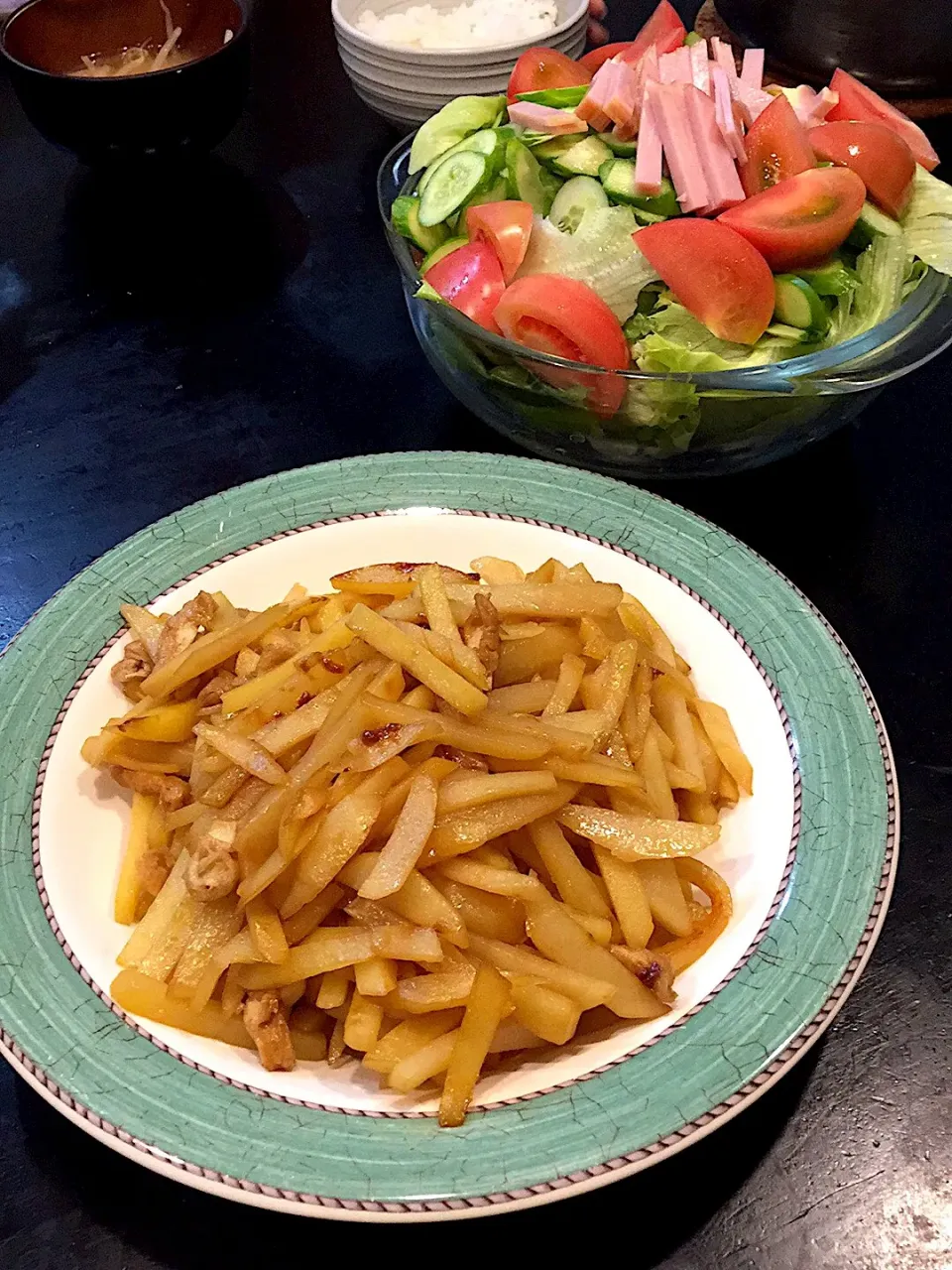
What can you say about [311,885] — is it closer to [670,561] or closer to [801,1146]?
[801,1146]

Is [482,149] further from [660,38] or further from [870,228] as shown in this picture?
[870,228]

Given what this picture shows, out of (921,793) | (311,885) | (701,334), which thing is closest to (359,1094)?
(311,885)

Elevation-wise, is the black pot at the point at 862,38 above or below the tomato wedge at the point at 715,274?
below

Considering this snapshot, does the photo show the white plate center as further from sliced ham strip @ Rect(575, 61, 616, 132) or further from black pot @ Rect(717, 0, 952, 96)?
black pot @ Rect(717, 0, 952, 96)

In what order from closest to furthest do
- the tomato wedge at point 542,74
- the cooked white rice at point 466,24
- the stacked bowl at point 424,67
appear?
the tomato wedge at point 542,74, the stacked bowl at point 424,67, the cooked white rice at point 466,24

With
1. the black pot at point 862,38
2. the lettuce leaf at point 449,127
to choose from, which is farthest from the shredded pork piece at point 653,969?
the black pot at point 862,38

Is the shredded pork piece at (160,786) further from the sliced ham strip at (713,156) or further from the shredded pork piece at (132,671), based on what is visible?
the sliced ham strip at (713,156)

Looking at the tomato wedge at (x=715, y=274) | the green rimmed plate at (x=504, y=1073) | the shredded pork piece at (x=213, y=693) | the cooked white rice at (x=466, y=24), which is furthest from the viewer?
the cooked white rice at (x=466, y=24)

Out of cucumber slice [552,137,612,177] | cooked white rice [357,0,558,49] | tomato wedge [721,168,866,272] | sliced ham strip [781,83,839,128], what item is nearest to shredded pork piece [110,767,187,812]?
tomato wedge [721,168,866,272]
